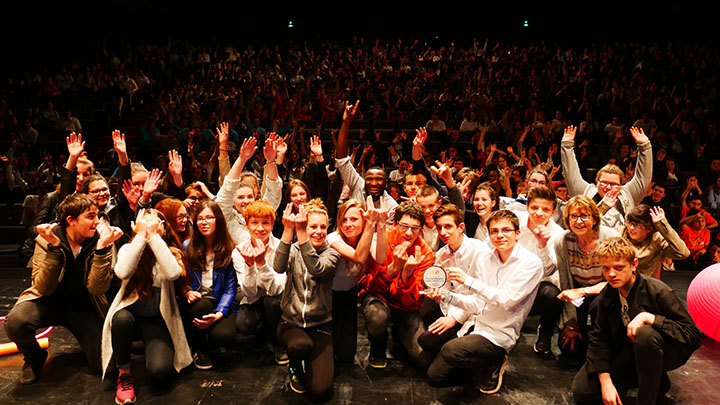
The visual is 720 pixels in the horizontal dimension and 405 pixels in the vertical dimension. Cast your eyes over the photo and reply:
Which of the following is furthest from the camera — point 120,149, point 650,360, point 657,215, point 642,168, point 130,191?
point 642,168

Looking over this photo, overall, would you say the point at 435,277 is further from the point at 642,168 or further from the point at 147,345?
the point at 642,168

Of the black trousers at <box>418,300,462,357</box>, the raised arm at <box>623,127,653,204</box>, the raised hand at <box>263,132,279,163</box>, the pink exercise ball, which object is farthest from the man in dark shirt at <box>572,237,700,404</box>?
the raised hand at <box>263,132,279,163</box>

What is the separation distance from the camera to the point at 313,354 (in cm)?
→ 296

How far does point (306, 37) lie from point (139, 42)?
621cm

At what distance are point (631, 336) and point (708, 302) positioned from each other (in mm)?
890

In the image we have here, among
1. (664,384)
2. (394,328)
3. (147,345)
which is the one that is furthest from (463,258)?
(147,345)

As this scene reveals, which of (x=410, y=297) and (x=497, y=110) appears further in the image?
(x=497, y=110)

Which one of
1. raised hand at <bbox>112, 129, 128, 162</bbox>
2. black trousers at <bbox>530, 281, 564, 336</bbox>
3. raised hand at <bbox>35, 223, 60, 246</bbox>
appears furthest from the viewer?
raised hand at <bbox>112, 129, 128, 162</bbox>

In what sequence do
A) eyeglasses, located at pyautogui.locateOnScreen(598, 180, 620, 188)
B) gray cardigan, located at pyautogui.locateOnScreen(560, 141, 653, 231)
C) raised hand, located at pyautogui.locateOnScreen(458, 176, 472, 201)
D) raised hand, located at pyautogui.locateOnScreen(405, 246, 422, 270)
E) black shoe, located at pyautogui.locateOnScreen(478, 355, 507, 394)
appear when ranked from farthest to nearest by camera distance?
raised hand, located at pyautogui.locateOnScreen(458, 176, 472, 201) → gray cardigan, located at pyautogui.locateOnScreen(560, 141, 653, 231) → eyeglasses, located at pyautogui.locateOnScreen(598, 180, 620, 188) → raised hand, located at pyautogui.locateOnScreen(405, 246, 422, 270) → black shoe, located at pyautogui.locateOnScreen(478, 355, 507, 394)

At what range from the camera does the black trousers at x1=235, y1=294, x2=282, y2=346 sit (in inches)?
134

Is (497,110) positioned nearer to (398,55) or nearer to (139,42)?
(398,55)

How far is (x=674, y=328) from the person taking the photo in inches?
98.7

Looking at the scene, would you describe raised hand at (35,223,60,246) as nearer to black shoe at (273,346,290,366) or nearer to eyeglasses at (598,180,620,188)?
black shoe at (273,346,290,366)

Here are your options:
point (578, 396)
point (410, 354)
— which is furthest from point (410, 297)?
point (578, 396)
